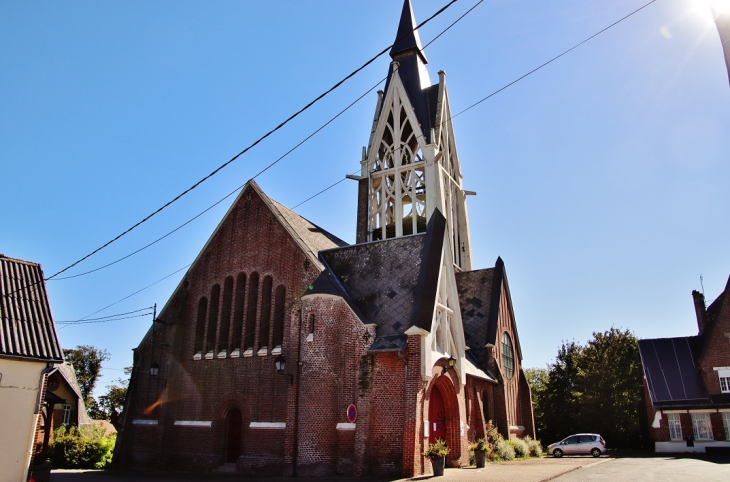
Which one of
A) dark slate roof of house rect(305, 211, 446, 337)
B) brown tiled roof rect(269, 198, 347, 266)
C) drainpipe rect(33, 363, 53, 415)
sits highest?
brown tiled roof rect(269, 198, 347, 266)

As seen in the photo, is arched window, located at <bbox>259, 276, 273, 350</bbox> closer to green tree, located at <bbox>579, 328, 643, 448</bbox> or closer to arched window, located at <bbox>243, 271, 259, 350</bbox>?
arched window, located at <bbox>243, 271, 259, 350</bbox>

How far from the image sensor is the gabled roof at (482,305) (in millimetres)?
29391

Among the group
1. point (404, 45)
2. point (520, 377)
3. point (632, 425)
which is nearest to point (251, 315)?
point (520, 377)

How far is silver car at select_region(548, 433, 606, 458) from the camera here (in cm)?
3172

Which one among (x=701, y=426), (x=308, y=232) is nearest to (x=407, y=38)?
(x=308, y=232)

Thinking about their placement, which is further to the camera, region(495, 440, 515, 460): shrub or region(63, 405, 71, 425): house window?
region(63, 405, 71, 425): house window

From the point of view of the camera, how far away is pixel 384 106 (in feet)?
120

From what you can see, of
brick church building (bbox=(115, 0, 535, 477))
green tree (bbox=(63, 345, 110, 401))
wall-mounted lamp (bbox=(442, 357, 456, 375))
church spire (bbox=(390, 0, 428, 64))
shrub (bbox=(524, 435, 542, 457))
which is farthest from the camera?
green tree (bbox=(63, 345, 110, 401))

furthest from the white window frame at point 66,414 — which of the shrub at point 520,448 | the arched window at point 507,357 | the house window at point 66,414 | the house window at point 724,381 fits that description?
the house window at point 724,381

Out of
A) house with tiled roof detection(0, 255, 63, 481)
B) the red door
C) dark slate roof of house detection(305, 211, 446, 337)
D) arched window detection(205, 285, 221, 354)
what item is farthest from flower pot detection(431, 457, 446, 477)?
house with tiled roof detection(0, 255, 63, 481)

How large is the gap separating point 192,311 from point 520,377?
66.7 feet

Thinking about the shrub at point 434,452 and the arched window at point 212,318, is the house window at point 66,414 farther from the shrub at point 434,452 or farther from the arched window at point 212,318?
the shrub at point 434,452

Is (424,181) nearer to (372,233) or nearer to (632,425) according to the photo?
(372,233)

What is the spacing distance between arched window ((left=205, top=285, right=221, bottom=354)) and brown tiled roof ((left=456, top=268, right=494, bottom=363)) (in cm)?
1317
